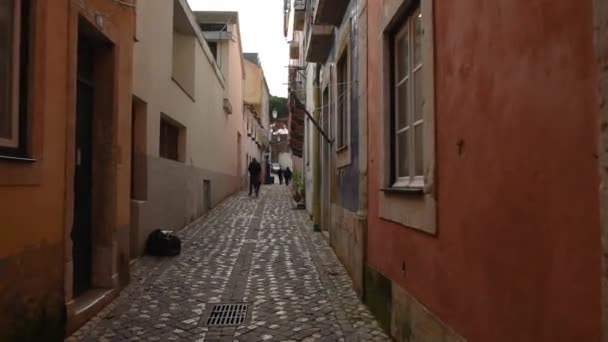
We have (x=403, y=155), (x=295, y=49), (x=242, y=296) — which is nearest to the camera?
(x=403, y=155)

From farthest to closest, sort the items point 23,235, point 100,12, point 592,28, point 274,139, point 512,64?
point 274,139 < point 100,12 < point 23,235 < point 512,64 < point 592,28

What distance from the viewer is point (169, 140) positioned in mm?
11688

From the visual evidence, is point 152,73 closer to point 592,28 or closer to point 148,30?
point 148,30

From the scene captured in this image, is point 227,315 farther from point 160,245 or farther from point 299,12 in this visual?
point 299,12

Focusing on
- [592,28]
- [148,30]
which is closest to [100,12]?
[148,30]

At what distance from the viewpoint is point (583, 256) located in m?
Answer: 1.81

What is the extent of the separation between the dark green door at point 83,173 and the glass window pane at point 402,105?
3253 millimetres

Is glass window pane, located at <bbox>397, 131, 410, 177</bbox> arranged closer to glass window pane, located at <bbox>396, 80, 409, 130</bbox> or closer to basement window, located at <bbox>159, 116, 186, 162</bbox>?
glass window pane, located at <bbox>396, 80, 409, 130</bbox>

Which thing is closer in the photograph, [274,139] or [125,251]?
[125,251]

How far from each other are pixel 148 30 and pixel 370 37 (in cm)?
444

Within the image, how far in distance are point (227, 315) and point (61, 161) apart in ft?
7.15

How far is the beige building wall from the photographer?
8.52 m

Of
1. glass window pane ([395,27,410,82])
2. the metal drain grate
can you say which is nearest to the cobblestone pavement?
the metal drain grate

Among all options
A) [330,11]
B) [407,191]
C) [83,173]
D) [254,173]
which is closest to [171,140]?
[330,11]
